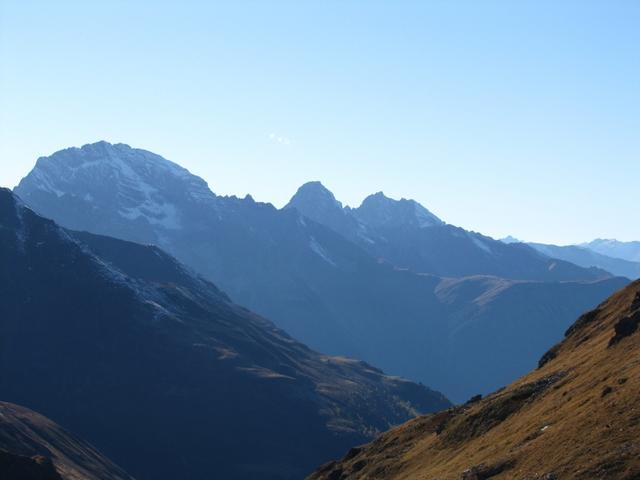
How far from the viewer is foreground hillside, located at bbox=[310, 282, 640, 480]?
238ft

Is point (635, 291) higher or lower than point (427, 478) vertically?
higher

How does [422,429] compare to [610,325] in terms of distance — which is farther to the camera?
[422,429]

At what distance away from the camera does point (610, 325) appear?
12756 cm

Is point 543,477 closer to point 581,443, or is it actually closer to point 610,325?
point 581,443

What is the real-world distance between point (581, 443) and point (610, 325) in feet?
187

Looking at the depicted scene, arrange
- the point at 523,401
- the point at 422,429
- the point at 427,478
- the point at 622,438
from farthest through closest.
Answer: the point at 422,429
the point at 523,401
the point at 427,478
the point at 622,438

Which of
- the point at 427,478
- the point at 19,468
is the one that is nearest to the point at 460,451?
the point at 427,478

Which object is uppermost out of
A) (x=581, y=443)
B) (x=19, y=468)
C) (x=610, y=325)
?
(x=610, y=325)

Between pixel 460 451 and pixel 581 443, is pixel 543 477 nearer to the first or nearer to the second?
pixel 581 443

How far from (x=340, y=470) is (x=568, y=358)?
140ft

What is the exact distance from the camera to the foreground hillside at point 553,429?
238 ft

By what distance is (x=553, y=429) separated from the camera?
83.8 metres

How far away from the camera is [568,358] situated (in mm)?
124312

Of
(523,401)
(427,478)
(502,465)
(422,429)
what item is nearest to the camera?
(502,465)
